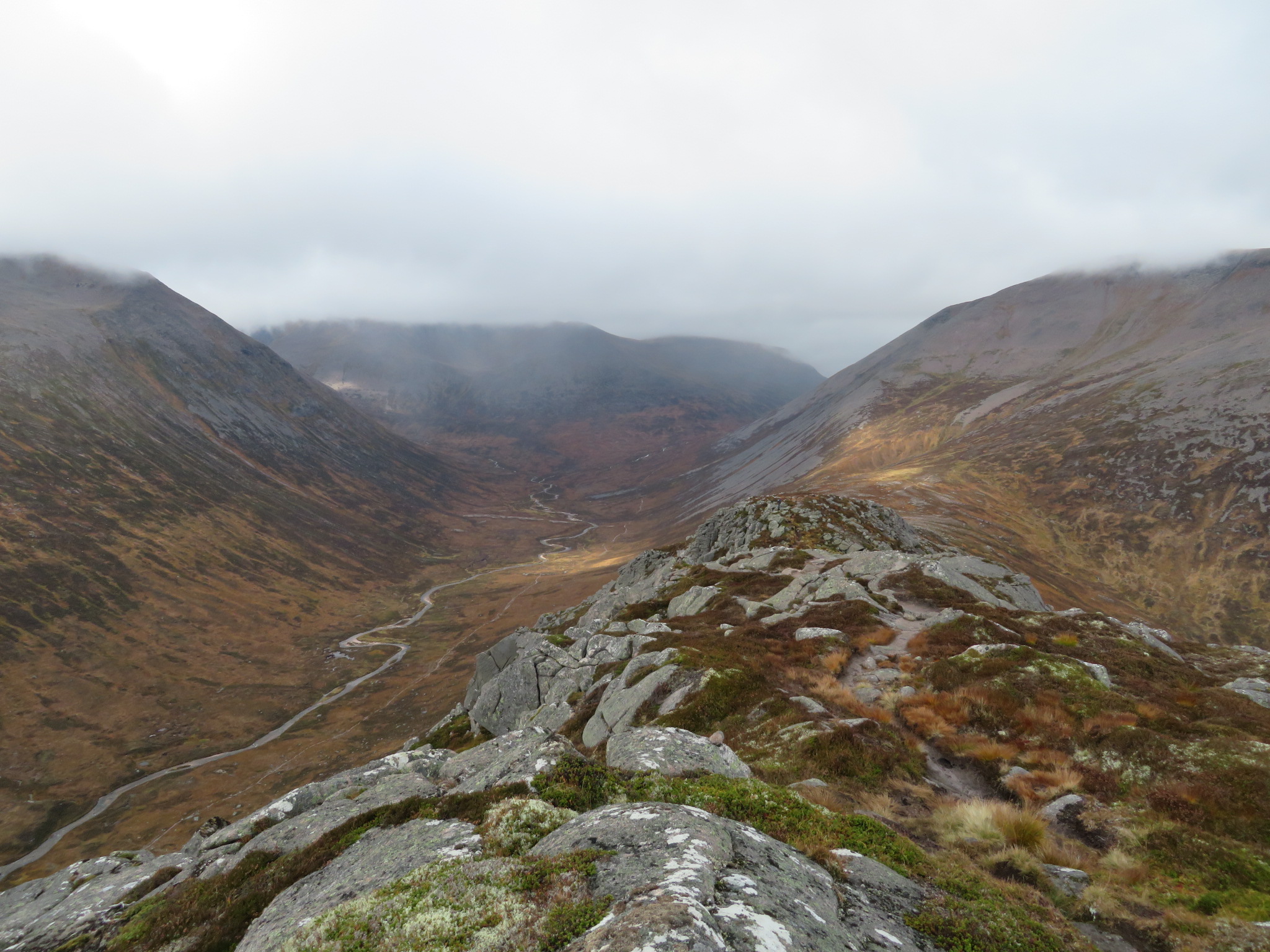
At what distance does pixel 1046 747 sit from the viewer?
670 inches

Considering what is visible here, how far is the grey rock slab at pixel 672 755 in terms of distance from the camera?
13.2 m

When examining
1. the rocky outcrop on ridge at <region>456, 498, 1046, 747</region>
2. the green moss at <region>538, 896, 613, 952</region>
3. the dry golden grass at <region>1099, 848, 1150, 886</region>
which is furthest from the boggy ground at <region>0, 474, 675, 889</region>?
the dry golden grass at <region>1099, 848, 1150, 886</region>

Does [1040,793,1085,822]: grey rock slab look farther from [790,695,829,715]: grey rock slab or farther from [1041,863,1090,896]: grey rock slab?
[790,695,829,715]: grey rock slab

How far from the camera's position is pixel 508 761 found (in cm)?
1275

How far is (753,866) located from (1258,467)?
170647 mm

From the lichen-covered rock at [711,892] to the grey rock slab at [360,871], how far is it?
6.19ft

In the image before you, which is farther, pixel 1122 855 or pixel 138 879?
pixel 138 879

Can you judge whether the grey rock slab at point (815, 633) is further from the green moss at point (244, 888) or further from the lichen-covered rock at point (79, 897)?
the lichen-covered rock at point (79, 897)

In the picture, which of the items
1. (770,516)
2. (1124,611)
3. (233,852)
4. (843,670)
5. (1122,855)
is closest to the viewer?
(1122,855)

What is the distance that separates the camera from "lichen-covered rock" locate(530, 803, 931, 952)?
19.8 ft

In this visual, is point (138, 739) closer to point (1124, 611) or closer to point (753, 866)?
point (753, 866)

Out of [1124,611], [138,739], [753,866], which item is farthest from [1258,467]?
[138,739]

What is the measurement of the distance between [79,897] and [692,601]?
1387 inches

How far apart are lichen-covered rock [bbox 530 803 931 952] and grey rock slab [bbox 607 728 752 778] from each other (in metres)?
3.64
